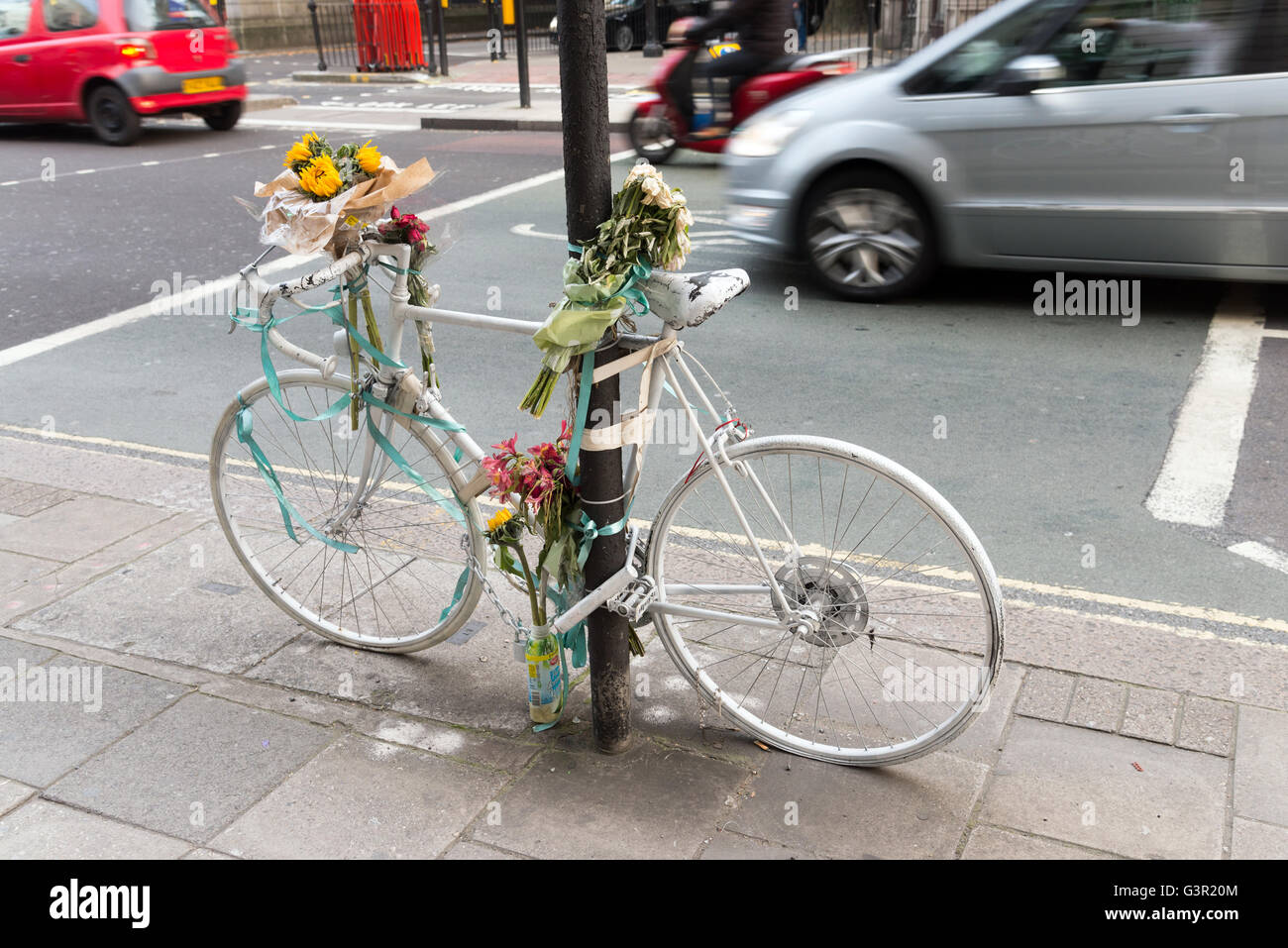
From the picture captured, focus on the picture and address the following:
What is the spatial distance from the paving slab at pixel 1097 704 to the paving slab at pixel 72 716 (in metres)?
2.53

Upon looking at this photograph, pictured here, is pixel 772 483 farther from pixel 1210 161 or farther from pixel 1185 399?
pixel 1210 161

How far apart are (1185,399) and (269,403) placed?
4074 millimetres

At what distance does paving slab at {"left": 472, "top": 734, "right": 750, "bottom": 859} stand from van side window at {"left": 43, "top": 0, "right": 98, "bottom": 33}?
554 inches

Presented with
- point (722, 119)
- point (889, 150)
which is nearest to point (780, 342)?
point (889, 150)

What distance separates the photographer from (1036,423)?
5332 millimetres

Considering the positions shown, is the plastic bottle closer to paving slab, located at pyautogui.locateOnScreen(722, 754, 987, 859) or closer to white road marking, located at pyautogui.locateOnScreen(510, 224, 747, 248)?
paving slab, located at pyautogui.locateOnScreen(722, 754, 987, 859)

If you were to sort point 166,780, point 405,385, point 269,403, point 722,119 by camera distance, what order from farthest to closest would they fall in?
point 722,119, point 269,403, point 405,385, point 166,780

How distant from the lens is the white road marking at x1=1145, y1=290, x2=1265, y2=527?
4.53 metres

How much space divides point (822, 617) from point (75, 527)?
306 cm

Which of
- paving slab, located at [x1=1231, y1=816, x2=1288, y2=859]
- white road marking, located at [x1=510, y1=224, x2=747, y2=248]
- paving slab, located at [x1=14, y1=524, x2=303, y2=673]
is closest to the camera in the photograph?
paving slab, located at [x1=1231, y1=816, x2=1288, y2=859]

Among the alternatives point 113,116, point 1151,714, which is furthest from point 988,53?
point 113,116

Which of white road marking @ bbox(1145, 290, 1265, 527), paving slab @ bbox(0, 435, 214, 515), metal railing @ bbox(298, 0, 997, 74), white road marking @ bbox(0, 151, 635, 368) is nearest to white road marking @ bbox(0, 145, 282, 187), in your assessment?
white road marking @ bbox(0, 151, 635, 368)

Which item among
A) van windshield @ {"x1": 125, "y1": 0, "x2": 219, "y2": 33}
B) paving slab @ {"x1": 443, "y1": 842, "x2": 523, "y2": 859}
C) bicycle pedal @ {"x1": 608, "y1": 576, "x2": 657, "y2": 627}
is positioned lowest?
paving slab @ {"x1": 443, "y1": 842, "x2": 523, "y2": 859}
